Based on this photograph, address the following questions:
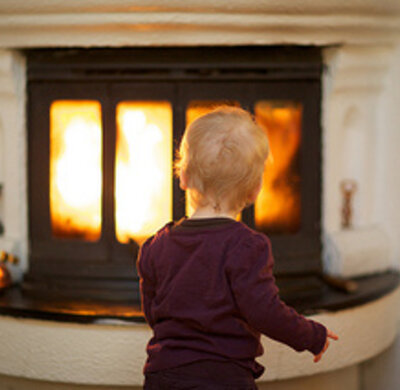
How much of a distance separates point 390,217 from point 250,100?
0.66 meters

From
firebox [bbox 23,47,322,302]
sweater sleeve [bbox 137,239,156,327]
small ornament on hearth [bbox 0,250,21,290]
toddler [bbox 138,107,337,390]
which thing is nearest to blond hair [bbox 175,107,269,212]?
toddler [bbox 138,107,337,390]

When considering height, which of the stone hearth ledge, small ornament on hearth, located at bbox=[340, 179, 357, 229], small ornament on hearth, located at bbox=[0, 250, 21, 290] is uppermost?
small ornament on hearth, located at bbox=[340, 179, 357, 229]

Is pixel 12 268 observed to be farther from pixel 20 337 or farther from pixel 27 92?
pixel 27 92

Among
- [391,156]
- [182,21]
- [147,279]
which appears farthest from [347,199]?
[147,279]

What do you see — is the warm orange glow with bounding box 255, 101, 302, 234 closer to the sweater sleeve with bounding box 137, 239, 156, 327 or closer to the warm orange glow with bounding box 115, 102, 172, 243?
the warm orange glow with bounding box 115, 102, 172, 243

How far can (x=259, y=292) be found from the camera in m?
1.08

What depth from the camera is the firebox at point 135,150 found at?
6.06 feet

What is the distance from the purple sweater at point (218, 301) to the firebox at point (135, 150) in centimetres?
70

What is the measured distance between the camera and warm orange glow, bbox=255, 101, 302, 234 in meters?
1.93

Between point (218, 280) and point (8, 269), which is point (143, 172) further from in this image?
point (218, 280)

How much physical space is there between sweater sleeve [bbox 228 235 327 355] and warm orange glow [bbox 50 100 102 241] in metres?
0.91

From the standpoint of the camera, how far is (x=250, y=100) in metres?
1.88

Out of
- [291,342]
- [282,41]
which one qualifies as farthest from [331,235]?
[291,342]

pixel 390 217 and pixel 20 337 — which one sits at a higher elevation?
pixel 390 217
